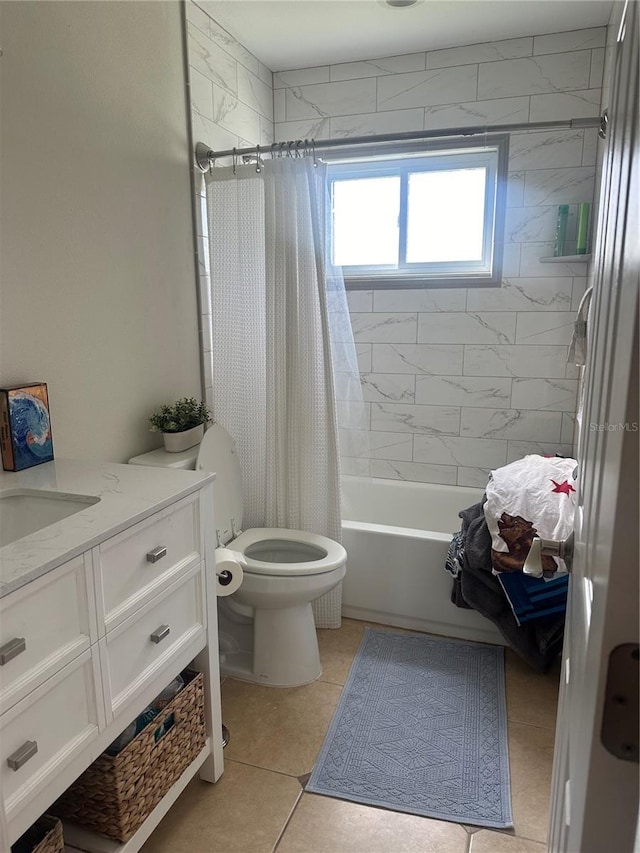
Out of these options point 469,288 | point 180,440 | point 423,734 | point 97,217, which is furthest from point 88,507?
point 469,288

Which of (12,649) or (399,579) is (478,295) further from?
(12,649)

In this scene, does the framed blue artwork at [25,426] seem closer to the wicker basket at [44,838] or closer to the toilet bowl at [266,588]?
the toilet bowl at [266,588]

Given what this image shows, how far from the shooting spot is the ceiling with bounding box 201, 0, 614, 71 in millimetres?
2354

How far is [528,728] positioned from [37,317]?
203 cm

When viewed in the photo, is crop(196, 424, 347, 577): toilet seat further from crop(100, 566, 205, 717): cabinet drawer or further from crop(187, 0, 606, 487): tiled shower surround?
crop(100, 566, 205, 717): cabinet drawer

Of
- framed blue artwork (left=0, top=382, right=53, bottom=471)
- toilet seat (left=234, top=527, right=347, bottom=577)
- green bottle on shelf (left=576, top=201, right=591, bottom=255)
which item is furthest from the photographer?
green bottle on shelf (left=576, top=201, right=591, bottom=255)

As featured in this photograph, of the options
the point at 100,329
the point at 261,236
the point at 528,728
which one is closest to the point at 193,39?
the point at 261,236

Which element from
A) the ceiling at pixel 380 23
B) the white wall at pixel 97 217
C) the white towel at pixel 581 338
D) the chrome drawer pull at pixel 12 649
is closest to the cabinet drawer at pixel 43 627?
the chrome drawer pull at pixel 12 649

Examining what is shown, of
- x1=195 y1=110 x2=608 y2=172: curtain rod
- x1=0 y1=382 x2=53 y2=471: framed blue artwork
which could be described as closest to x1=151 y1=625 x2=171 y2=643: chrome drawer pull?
x1=0 y1=382 x2=53 y2=471: framed blue artwork

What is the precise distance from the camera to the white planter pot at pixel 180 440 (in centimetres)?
209

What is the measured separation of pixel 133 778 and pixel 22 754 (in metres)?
0.44

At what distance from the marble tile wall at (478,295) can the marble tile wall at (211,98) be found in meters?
0.37

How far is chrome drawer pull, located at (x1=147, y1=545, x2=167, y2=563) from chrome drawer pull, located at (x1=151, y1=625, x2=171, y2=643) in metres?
0.17

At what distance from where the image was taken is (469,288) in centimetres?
297
